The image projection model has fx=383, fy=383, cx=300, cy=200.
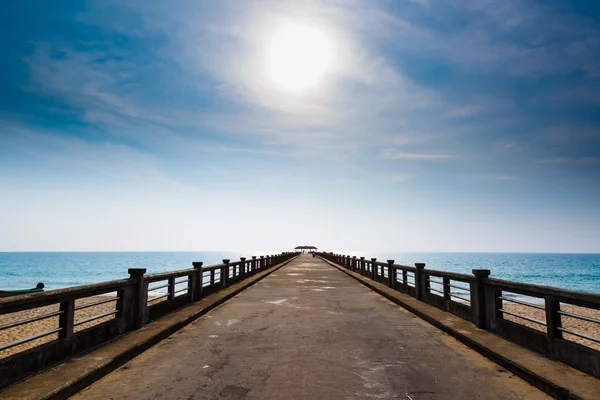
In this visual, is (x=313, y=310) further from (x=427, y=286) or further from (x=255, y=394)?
(x=255, y=394)

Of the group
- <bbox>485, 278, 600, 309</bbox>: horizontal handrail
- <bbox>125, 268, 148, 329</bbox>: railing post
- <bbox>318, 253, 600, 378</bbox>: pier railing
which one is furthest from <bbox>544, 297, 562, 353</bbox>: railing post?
<bbox>125, 268, 148, 329</bbox>: railing post

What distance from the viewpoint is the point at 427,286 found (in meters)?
12.8

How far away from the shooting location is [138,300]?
332 inches

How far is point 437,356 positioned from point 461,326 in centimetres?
223

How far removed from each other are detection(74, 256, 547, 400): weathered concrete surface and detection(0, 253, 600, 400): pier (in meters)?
0.02

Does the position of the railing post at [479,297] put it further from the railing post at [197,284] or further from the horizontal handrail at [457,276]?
the railing post at [197,284]

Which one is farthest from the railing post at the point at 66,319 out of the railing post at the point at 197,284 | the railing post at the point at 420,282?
the railing post at the point at 420,282

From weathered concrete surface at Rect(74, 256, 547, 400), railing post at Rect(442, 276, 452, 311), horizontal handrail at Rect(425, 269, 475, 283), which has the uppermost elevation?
horizontal handrail at Rect(425, 269, 475, 283)

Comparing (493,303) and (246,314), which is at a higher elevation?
(493,303)

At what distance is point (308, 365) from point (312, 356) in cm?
54

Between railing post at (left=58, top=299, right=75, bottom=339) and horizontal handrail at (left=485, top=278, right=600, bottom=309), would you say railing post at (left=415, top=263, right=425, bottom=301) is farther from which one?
railing post at (left=58, top=299, right=75, bottom=339)

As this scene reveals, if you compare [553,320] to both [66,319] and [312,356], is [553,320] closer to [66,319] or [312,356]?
[312,356]

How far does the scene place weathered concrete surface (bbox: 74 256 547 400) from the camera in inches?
199

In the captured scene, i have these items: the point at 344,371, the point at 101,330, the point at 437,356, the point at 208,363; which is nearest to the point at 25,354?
the point at 101,330
